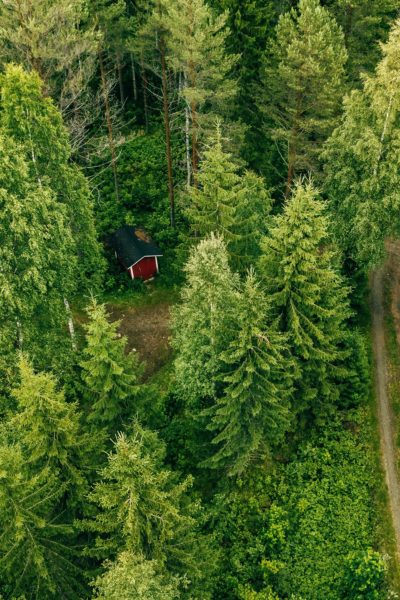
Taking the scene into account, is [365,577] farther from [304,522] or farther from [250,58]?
[250,58]

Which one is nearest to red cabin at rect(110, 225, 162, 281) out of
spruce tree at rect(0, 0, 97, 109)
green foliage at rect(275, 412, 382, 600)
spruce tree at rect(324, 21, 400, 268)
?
spruce tree at rect(0, 0, 97, 109)

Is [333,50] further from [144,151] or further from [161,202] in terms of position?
[144,151]

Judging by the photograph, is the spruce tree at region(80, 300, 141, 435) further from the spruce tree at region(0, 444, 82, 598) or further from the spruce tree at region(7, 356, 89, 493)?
the spruce tree at region(0, 444, 82, 598)

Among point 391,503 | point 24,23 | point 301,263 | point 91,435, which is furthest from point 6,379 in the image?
point 391,503

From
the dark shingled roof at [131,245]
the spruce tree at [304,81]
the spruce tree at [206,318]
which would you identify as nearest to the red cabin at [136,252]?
the dark shingled roof at [131,245]

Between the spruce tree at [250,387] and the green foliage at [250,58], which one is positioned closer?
the spruce tree at [250,387]

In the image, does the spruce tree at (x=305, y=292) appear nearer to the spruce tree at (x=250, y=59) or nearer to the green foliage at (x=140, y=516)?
the green foliage at (x=140, y=516)
